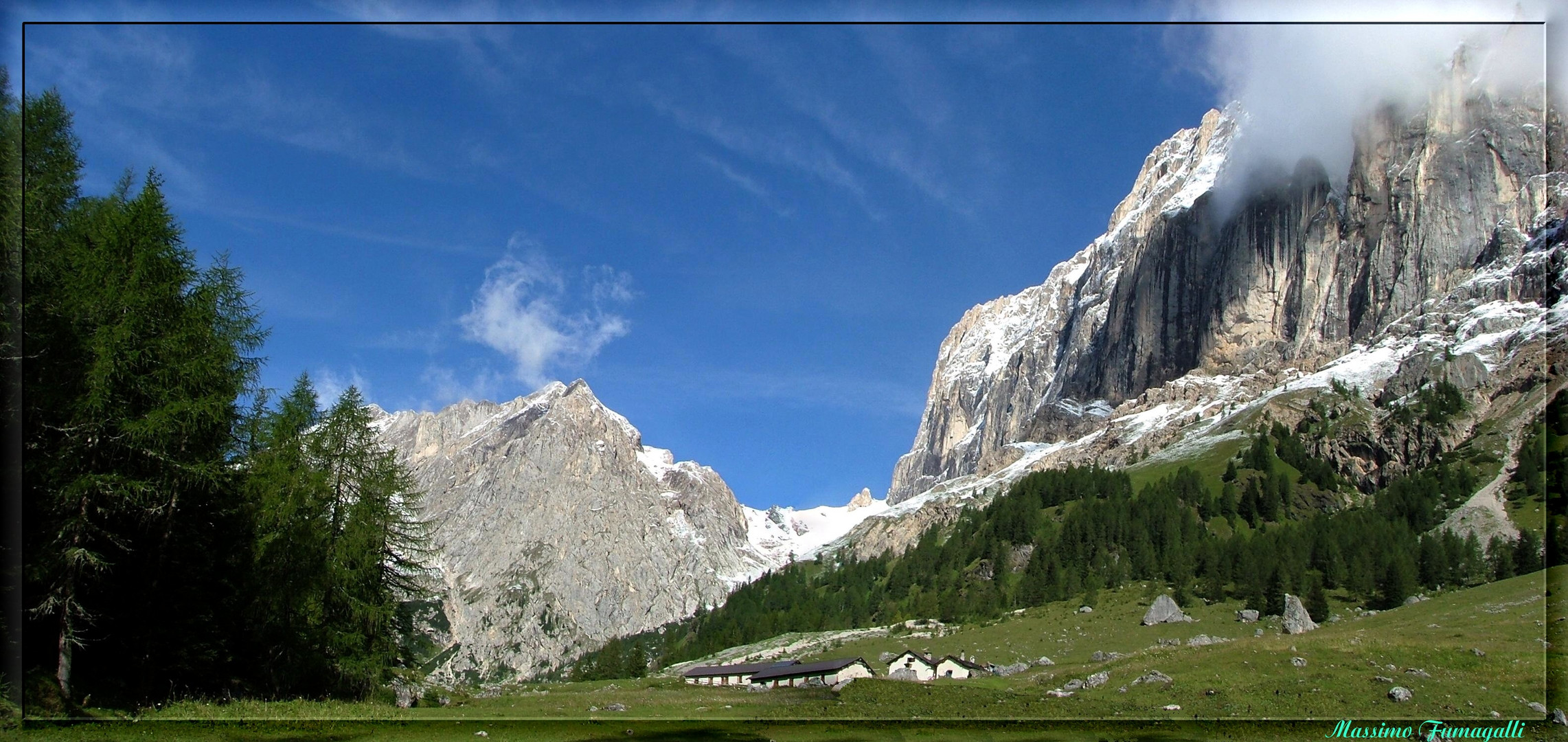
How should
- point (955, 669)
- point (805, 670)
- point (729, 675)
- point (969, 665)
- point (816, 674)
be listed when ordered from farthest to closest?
point (729, 675) → point (969, 665) → point (955, 669) → point (805, 670) → point (816, 674)

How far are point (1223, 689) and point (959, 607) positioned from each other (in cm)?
10148

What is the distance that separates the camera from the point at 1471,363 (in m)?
162

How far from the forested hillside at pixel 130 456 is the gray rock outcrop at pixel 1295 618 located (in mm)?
76039

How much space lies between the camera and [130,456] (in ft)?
75.4

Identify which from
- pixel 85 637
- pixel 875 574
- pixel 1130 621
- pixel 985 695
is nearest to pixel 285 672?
pixel 85 637

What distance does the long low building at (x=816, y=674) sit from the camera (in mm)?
61531

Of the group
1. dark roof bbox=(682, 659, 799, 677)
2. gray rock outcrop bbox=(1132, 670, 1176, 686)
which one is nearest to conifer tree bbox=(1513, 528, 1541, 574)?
gray rock outcrop bbox=(1132, 670, 1176, 686)

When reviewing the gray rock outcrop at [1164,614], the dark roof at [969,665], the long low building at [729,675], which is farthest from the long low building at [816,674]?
the gray rock outcrop at [1164,614]

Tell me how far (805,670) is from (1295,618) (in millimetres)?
45083

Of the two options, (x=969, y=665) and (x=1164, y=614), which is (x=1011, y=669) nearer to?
(x=969, y=665)

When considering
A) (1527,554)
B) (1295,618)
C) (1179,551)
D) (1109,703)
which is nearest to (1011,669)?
(1295,618)

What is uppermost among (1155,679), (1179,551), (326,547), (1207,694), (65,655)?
(326,547)

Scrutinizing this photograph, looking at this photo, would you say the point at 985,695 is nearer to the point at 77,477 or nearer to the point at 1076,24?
the point at 1076,24

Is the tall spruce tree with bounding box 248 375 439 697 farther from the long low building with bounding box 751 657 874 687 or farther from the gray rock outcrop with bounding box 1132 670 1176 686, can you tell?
the gray rock outcrop with bounding box 1132 670 1176 686
